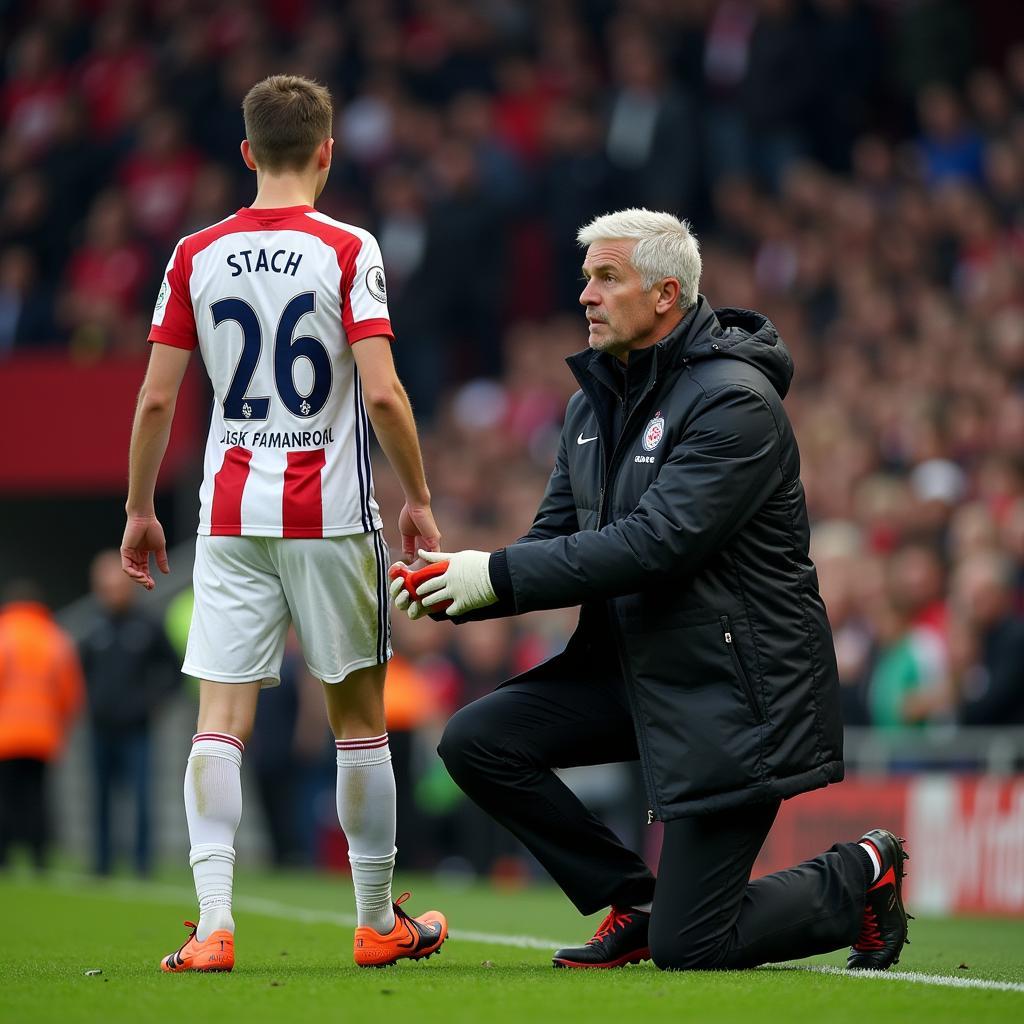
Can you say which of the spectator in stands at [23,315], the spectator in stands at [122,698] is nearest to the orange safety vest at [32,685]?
the spectator in stands at [122,698]

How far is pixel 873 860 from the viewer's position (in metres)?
5.82

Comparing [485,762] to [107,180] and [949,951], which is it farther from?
[107,180]

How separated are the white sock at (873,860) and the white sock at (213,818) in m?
1.79

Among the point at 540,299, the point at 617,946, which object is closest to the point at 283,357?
the point at 617,946

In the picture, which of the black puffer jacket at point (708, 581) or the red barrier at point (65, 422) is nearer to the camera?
the black puffer jacket at point (708, 581)

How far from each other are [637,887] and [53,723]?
29.2 ft

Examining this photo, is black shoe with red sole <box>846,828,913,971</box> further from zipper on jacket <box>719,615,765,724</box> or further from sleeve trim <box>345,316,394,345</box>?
sleeve trim <box>345,316,394,345</box>

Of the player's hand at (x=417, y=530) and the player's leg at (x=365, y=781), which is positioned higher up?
the player's hand at (x=417, y=530)

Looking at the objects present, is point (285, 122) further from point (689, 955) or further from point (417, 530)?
point (689, 955)

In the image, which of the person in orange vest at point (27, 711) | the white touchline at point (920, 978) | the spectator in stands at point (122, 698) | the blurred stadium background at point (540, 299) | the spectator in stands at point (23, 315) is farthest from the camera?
the spectator in stands at point (23, 315)

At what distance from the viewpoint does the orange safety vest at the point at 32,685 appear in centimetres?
1384

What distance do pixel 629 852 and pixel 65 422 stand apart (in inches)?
524

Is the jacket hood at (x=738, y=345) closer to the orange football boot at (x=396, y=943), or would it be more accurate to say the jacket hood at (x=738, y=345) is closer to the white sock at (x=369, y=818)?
the white sock at (x=369, y=818)

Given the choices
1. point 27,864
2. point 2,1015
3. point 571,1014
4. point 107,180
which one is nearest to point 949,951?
point 571,1014
